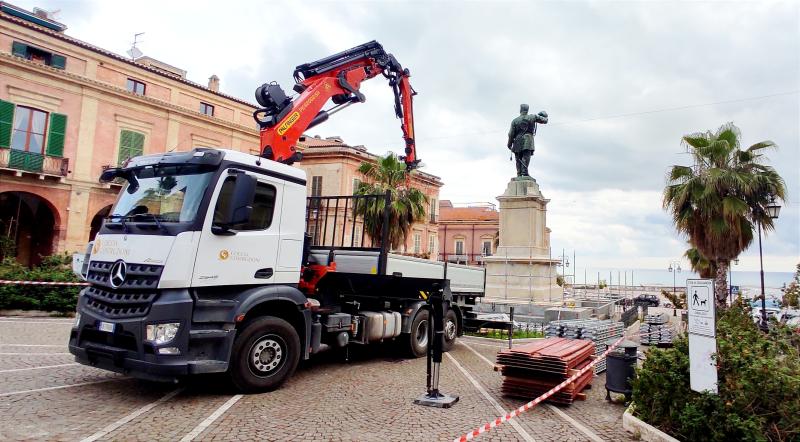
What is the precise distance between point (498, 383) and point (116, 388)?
221 inches

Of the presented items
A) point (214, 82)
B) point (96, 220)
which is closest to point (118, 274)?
point (96, 220)

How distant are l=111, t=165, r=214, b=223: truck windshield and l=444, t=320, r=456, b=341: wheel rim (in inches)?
248

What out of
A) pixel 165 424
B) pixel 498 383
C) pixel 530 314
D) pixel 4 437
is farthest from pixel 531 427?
pixel 530 314

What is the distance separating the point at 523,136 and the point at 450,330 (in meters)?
11.1

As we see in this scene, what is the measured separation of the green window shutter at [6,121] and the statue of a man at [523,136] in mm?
20984

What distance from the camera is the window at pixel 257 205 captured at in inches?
240

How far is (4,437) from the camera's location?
14.9 ft

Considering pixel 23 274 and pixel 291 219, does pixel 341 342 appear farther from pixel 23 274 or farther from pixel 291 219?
pixel 23 274

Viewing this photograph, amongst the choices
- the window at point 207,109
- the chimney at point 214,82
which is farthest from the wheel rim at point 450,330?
the chimney at point 214,82

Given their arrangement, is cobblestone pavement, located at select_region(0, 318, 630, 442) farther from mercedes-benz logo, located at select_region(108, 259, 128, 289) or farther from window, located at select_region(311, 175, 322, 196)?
window, located at select_region(311, 175, 322, 196)

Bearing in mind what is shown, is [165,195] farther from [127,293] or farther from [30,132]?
[30,132]

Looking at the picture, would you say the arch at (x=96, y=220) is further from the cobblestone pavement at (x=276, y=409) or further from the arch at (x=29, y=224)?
the cobblestone pavement at (x=276, y=409)

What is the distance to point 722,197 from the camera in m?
14.7

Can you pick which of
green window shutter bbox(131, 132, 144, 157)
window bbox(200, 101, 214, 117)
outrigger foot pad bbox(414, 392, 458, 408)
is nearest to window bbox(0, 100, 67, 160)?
green window shutter bbox(131, 132, 144, 157)
